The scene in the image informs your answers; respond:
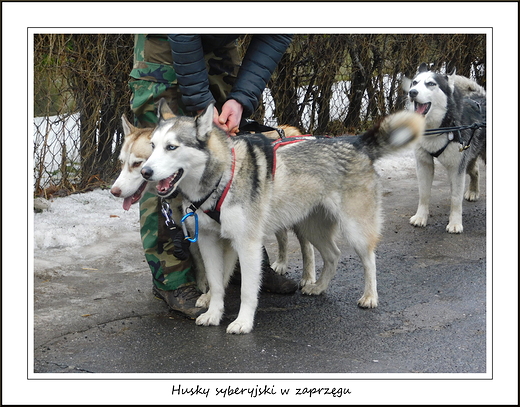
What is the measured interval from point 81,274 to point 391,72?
597 cm

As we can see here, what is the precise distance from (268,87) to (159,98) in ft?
13.2

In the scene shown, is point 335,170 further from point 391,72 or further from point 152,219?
point 391,72

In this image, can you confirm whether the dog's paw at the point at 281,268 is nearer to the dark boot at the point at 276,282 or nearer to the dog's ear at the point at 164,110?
the dark boot at the point at 276,282

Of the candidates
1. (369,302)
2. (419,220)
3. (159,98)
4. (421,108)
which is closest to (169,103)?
(159,98)

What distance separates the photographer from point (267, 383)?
3326 millimetres

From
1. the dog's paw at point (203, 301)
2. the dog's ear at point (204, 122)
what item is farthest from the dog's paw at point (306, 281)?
the dog's ear at point (204, 122)

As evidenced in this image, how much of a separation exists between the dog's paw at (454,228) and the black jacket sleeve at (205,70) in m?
2.89

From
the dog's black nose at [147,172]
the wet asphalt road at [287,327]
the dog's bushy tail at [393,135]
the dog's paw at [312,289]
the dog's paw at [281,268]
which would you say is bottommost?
the wet asphalt road at [287,327]

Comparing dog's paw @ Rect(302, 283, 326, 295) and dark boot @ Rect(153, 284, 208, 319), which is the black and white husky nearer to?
dog's paw @ Rect(302, 283, 326, 295)

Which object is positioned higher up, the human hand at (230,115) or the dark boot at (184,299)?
the human hand at (230,115)

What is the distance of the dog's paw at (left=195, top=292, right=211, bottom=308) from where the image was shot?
14.3 ft

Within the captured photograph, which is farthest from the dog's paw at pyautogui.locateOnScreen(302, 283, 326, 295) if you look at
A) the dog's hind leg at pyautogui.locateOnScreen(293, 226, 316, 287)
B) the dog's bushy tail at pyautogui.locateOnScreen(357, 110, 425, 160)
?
the dog's bushy tail at pyautogui.locateOnScreen(357, 110, 425, 160)

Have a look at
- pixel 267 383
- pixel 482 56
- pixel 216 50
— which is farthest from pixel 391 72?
pixel 267 383

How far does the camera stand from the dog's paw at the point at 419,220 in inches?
258
